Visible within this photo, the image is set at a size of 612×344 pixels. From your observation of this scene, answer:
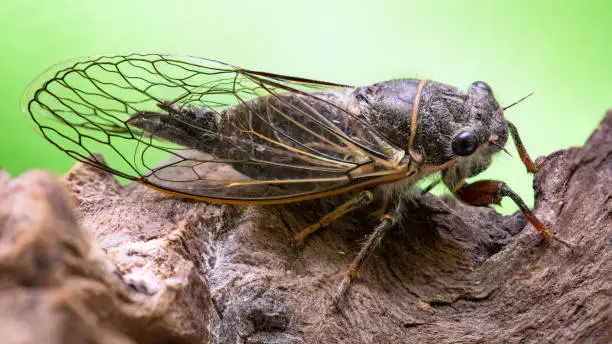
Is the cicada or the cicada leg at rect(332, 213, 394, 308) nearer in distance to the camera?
the cicada leg at rect(332, 213, 394, 308)

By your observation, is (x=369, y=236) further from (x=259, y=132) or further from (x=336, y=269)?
(x=259, y=132)

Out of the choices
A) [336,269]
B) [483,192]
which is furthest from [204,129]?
[483,192]

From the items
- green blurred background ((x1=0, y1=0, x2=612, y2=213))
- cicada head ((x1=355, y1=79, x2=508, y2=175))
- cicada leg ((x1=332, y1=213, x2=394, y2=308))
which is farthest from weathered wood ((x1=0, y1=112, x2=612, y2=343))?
green blurred background ((x1=0, y1=0, x2=612, y2=213))

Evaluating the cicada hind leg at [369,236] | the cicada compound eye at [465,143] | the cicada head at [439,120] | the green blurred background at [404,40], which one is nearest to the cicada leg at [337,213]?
the cicada hind leg at [369,236]

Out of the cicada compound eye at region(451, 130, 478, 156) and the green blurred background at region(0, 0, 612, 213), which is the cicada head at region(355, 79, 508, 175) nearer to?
the cicada compound eye at region(451, 130, 478, 156)

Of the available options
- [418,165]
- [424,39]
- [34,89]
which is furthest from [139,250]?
[424,39]

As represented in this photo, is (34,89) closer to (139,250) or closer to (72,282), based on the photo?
(139,250)
